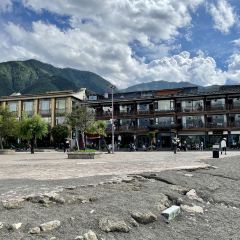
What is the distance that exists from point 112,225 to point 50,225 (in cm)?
103

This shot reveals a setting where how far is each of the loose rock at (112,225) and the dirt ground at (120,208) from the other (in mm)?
70

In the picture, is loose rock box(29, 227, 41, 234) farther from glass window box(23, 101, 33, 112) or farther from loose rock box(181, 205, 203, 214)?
glass window box(23, 101, 33, 112)

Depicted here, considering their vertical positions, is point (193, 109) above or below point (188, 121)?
above

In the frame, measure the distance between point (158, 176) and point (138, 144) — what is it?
60477 mm

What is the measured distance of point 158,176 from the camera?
37.0 ft

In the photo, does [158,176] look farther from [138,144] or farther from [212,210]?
[138,144]

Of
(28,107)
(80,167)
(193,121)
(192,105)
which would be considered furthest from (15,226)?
(28,107)

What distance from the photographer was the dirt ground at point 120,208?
19.7 ft

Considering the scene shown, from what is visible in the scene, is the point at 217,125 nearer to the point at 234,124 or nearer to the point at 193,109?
the point at 234,124

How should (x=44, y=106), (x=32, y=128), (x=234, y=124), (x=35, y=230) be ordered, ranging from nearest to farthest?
1. (x=35, y=230)
2. (x=32, y=128)
3. (x=234, y=124)
4. (x=44, y=106)

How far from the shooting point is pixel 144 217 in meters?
6.76

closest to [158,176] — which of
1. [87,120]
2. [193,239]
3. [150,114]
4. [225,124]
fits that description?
[193,239]

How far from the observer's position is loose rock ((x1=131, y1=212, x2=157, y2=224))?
6707mm

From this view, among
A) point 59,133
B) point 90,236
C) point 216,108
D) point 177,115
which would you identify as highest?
point 216,108
